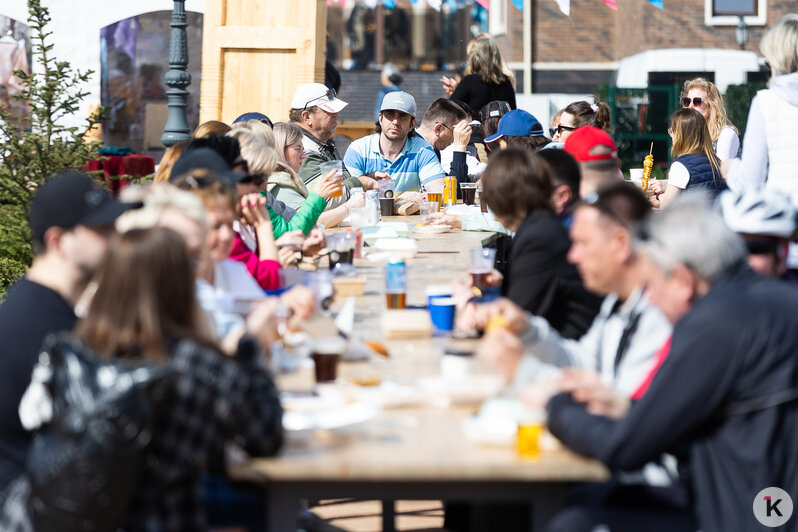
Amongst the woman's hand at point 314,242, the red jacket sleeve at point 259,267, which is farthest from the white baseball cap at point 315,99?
the red jacket sleeve at point 259,267

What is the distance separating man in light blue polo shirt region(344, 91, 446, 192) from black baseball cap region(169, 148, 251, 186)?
3.99m

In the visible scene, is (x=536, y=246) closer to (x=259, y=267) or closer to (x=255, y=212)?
(x=259, y=267)

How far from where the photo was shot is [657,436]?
2.57 meters

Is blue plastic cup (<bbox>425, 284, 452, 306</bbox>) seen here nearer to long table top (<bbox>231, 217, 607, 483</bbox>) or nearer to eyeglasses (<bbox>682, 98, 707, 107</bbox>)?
long table top (<bbox>231, 217, 607, 483</bbox>)

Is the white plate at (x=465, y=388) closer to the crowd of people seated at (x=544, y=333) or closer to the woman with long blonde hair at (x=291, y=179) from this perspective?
the crowd of people seated at (x=544, y=333)

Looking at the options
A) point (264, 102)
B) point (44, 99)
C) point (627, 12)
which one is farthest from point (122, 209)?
point (627, 12)

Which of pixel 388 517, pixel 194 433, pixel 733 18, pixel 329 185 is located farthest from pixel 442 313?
pixel 733 18

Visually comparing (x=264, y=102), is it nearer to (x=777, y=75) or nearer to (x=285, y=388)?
(x=777, y=75)

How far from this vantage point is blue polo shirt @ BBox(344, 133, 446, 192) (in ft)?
28.3

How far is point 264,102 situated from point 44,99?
8.66 ft

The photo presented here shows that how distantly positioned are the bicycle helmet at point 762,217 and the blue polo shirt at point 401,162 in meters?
5.50

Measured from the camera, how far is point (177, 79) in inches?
366

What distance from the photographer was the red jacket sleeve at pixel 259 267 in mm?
4723

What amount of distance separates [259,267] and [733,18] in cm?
2541
